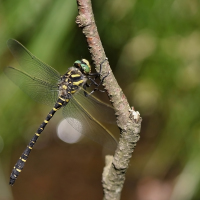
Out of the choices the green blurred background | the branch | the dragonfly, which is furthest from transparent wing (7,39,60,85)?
the branch

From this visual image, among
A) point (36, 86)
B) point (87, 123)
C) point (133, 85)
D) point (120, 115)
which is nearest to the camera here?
point (120, 115)

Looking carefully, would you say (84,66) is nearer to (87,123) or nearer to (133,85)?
(87,123)

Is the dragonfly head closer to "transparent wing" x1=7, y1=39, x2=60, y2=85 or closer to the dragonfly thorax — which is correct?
the dragonfly thorax

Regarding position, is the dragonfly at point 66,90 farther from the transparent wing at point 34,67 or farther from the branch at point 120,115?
the branch at point 120,115

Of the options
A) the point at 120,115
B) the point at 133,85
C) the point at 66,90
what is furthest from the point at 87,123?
the point at 133,85

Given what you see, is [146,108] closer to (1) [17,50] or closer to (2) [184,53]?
(2) [184,53]

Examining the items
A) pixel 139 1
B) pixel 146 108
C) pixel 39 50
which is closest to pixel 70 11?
pixel 39 50

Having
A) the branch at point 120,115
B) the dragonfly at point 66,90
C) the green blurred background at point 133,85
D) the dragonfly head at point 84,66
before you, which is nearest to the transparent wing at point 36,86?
the dragonfly at point 66,90
